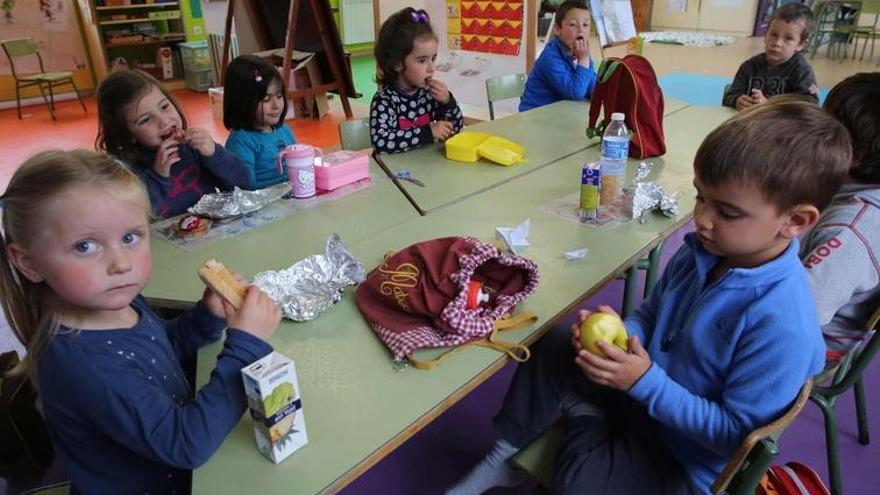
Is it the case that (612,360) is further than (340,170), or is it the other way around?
(340,170)

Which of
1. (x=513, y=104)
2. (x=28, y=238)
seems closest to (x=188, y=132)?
(x=28, y=238)

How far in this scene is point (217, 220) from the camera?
1.79 m

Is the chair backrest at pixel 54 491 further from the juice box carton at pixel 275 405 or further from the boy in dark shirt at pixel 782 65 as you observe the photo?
the boy in dark shirt at pixel 782 65

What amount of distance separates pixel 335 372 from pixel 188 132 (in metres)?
1.30

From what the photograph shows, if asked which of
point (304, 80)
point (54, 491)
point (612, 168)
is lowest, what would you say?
point (54, 491)

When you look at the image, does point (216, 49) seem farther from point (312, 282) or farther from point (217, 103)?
point (312, 282)

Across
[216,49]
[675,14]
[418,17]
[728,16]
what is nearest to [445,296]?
[418,17]

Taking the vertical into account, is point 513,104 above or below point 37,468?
above

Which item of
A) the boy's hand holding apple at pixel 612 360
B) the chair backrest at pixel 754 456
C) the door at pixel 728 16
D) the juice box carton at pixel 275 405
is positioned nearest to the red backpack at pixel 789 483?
the chair backrest at pixel 754 456

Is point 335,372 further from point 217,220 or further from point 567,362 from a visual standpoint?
point 217,220

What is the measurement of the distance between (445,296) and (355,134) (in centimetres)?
159

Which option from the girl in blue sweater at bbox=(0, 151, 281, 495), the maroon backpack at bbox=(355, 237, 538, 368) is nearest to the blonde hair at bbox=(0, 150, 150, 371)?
the girl in blue sweater at bbox=(0, 151, 281, 495)

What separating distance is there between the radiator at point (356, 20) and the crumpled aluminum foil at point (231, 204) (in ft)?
25.0

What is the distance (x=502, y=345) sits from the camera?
1.18 m
